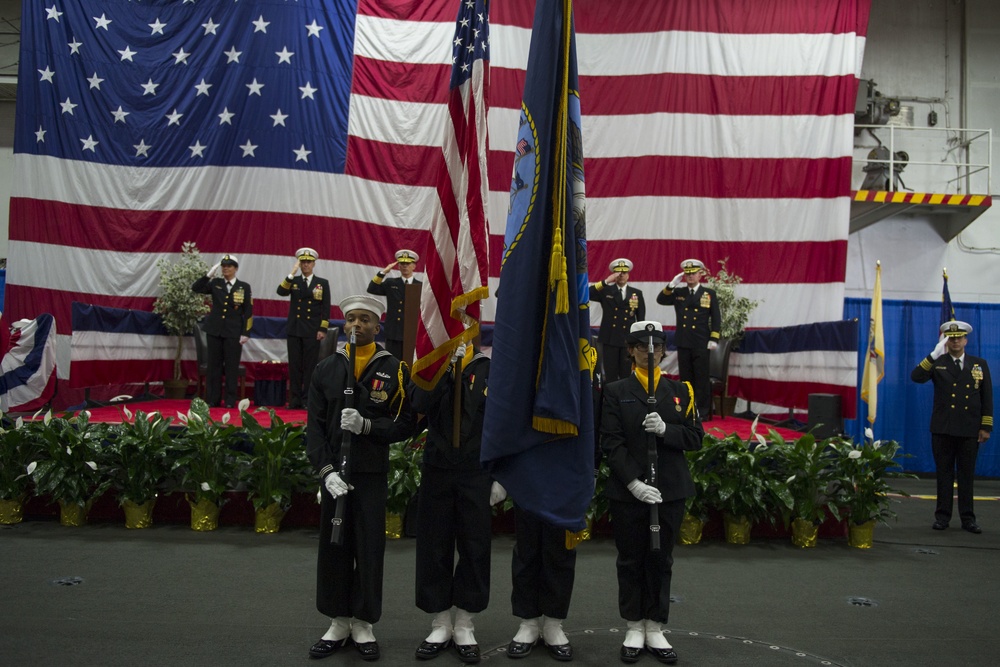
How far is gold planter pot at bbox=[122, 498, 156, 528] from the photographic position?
20.0 ft

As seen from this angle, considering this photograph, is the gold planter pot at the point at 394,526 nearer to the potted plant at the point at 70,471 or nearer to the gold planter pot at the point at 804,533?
the potted plant at the point at 70,471

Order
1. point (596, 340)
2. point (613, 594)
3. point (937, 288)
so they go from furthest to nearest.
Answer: point (937, 288) → point (596, 340) → point (613, 594)

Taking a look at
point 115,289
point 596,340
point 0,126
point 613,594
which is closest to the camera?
point 613,594

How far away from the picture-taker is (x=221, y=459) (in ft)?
19.8

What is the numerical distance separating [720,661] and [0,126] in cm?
1482

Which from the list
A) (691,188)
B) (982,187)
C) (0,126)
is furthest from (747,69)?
(0,126)

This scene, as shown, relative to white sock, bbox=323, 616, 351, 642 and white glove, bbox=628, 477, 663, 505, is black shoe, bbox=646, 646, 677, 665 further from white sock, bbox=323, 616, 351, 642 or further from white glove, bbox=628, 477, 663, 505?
white sock, bbox=323, 616, 351, 642

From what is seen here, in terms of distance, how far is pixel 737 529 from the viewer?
6.12 metres

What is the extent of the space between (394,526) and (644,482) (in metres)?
2.78

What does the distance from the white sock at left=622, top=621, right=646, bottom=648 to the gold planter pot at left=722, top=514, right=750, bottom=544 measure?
8.52ft

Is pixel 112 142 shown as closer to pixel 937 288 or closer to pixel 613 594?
pixel 613 594

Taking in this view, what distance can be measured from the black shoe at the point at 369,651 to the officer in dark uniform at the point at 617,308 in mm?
5781

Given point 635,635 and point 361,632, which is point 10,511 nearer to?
point 361,632

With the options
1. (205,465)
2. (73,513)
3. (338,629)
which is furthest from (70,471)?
(338,629)
